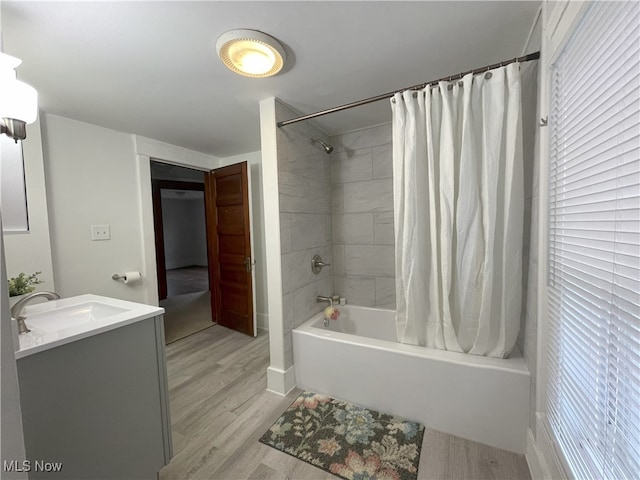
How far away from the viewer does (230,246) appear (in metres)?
3.02

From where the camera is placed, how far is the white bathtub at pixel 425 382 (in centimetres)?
135

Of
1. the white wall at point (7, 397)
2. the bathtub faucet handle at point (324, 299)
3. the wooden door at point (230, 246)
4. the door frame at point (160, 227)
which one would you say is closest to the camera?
the white wall at point (7, 397)

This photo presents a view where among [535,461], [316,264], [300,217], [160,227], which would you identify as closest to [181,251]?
[160,227]

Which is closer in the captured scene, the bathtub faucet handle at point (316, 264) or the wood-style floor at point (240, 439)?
the wood-style floor at point (240, 439)

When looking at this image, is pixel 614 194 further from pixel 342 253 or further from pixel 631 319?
pixel 342 253

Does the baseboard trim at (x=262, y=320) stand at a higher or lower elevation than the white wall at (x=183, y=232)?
lower

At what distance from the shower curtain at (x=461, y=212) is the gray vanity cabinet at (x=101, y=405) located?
1434 mm

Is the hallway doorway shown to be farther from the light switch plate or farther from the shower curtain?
the shower curtain

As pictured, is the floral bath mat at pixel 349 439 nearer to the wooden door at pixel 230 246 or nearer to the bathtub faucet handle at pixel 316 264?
the bathtub faucet handle at pixel 316 264

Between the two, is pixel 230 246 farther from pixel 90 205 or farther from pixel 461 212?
pixel 461 212


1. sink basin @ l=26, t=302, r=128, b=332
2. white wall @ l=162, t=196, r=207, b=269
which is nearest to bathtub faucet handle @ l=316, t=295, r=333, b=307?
sink basin @ l=26, t=302, r=128, b=332

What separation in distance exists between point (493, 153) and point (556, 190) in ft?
1.35

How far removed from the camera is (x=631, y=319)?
0.62m

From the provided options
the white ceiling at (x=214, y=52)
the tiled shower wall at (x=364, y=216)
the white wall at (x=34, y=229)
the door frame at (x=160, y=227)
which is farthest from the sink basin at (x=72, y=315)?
the door frame at (x=160, y=227)
